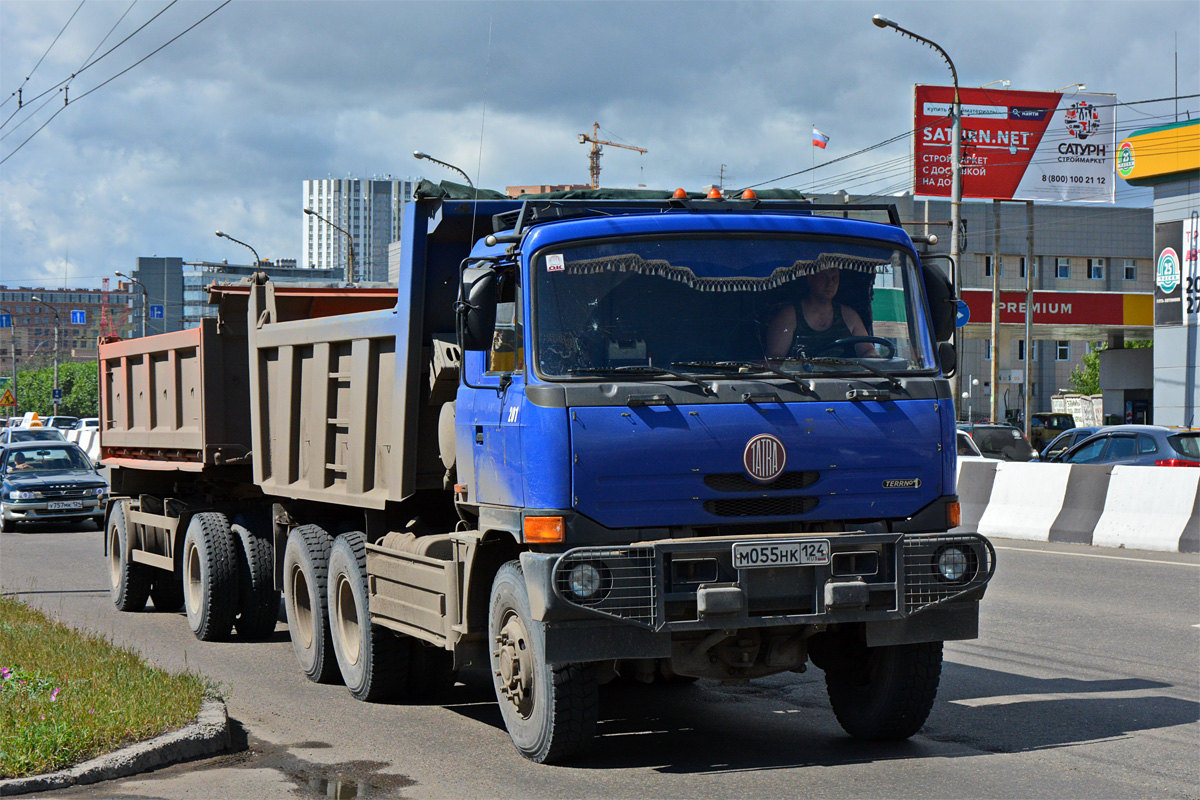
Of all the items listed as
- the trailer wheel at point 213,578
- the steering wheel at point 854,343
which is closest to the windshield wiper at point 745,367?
the steering wheel at point 854,343

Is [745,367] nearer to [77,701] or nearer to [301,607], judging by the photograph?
[77,701]

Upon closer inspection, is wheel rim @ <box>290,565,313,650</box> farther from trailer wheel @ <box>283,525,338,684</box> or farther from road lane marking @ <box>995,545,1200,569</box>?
road lane marking @ <box>995,545,1200,569</box>

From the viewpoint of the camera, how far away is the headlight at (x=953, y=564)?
21.6ft

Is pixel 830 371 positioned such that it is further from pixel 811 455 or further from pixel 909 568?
pixel 909 568

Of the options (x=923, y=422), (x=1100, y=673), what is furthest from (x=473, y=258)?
(x=1100, y=673)

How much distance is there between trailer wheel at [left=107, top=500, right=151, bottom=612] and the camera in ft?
44.7

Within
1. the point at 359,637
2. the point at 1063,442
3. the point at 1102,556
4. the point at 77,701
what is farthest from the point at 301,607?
the point at 1063,442

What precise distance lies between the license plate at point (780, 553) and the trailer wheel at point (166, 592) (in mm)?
8934

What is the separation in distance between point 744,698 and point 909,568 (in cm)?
243

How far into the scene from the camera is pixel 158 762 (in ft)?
22.1

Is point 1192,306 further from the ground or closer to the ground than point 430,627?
further from the ground

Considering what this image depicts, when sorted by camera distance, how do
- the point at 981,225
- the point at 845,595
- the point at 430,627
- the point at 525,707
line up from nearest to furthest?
the point at 845,595
the point at 525,707
the point at 430,627
the point at 981,225

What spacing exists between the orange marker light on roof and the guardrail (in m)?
10.1

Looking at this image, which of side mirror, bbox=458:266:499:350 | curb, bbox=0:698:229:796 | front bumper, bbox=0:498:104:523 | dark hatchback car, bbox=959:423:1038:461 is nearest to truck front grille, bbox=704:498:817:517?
side mirror, bbox=458:266:499:350
